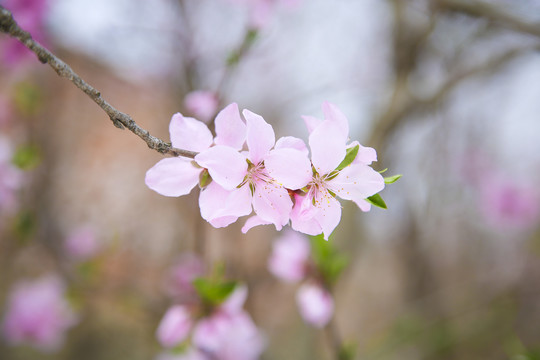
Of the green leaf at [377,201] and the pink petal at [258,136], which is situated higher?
the pink petal at [258,136]

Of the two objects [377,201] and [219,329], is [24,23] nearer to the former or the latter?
[219,329]

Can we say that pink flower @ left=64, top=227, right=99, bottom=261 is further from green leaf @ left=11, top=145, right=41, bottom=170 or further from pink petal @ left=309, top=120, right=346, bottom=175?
pink petal @ left=309, top=120, right=346, bottom=175

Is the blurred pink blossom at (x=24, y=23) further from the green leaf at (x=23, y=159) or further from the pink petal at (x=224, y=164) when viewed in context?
the pink petal at (x=224, y=164)

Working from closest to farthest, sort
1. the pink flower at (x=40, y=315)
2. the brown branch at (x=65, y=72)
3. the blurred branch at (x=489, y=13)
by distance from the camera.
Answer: the brown branch at (x=65, y=72) → the blurred branch at (x=489, y=13) → the pink flower at (x=40, y=315)

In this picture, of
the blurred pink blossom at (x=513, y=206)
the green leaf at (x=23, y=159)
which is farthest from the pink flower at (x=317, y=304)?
the blurred pink blossom at (x=513, y=206)

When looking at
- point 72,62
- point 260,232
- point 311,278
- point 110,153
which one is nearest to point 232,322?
point 311,278

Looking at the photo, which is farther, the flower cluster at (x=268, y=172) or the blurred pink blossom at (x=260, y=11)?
the blurred pink blossom at (x=260, y=11)

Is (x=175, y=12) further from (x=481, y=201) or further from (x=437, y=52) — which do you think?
(x=481, y=201)
